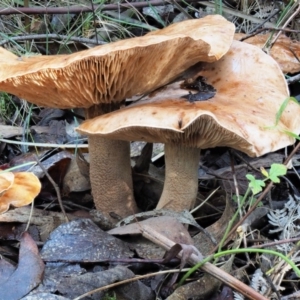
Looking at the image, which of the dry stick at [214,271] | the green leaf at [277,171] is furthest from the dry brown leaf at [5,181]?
the green leaf at [277,171]

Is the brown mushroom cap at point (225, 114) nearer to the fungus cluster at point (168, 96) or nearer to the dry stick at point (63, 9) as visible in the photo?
the fungus cluster at point (168, 96)

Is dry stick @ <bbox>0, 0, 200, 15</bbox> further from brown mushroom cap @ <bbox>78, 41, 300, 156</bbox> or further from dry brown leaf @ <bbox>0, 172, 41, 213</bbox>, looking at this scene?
dry brown leaf @ <bbox>0, 172, 41, 213</bbox>

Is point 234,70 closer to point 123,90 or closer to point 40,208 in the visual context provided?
point 123,90

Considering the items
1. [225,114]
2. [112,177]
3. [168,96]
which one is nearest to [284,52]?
[168,96]

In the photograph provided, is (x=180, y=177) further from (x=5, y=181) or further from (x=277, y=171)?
(x=5, y=181)

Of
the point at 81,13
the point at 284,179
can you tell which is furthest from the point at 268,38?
the point at 81,13
